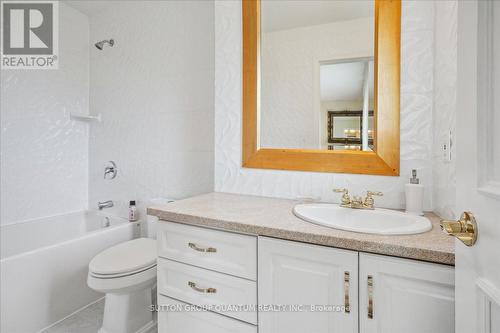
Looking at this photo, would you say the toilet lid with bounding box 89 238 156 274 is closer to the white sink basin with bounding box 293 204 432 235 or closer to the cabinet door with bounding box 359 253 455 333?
the white sink basin with bounding box 293 204 432 235

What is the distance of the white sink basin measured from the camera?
1.03 metres

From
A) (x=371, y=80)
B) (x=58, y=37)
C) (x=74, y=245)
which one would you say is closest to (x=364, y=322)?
(x=371, y=80)

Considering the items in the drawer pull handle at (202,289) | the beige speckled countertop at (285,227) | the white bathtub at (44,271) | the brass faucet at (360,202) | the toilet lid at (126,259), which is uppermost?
the brass faucet at (360,202)

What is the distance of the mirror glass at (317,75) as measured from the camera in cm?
134

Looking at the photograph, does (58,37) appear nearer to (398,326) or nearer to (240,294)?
(240,294)

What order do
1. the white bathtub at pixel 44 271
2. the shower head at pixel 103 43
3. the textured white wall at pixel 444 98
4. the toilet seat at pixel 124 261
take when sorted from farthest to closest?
the shower head at pixel 103 43
the white bathtub at pixel 44 271
the toilet seat at pixel 124 261
the textured white wall at pixel 444 98

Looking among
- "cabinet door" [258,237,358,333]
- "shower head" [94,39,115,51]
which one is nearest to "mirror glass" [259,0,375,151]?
"cabinet door" [258,237,358,333]

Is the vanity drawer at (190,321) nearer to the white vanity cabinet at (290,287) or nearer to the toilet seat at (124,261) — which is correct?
the white vanity cabinet at (290,287)

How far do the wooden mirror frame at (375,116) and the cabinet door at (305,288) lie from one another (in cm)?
60

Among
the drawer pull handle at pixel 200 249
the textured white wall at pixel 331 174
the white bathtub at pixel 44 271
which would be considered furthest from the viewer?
the white bathtub at pixel 44 271

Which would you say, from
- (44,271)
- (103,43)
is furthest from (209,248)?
(103,43)

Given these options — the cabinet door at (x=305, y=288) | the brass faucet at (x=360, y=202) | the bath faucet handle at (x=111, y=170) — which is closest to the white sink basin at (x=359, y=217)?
the brass faucet at (x=360, y=202)

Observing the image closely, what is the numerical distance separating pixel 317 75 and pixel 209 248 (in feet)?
3.34

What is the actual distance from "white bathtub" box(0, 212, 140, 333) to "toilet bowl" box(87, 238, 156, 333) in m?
0.36
